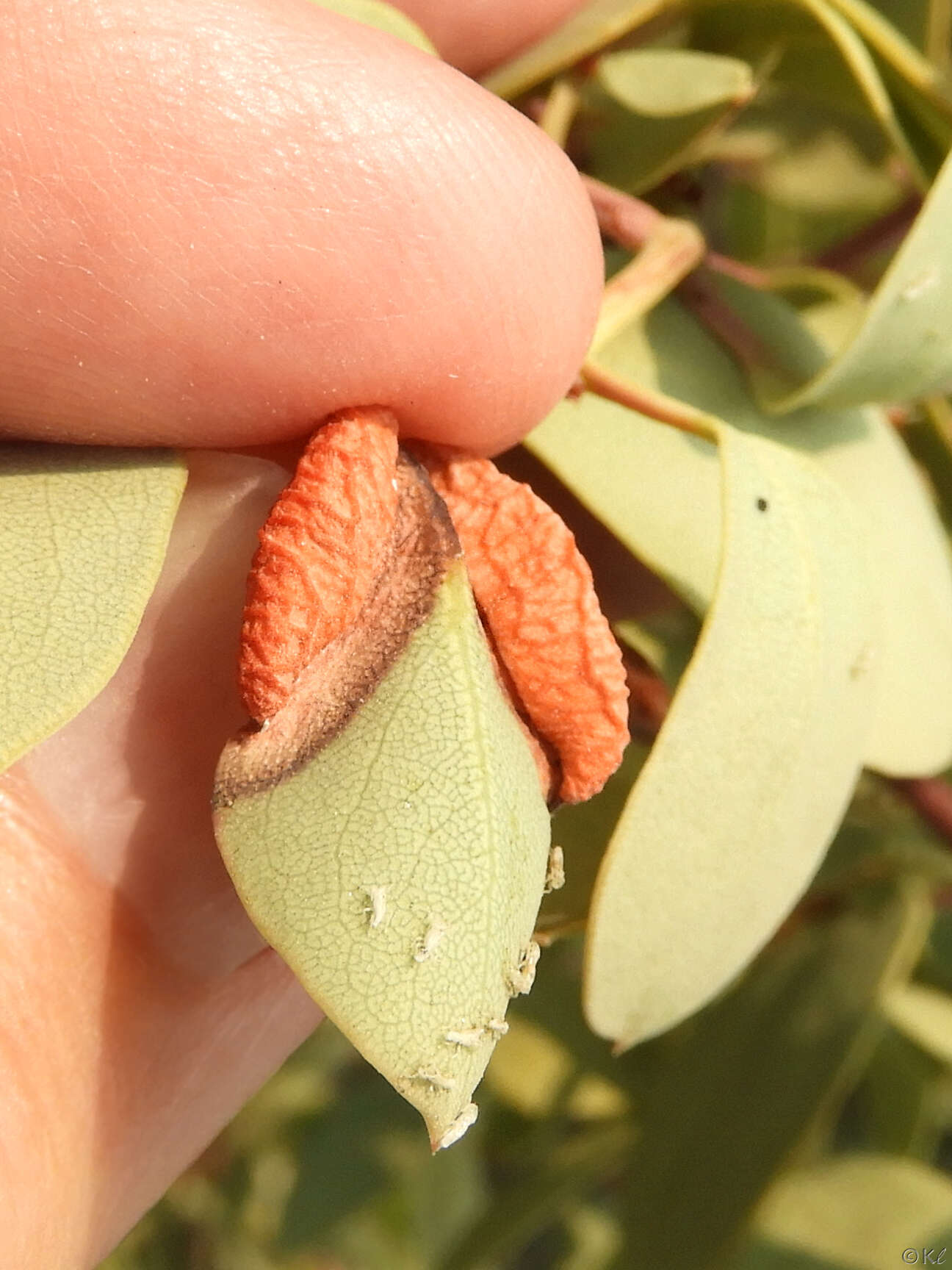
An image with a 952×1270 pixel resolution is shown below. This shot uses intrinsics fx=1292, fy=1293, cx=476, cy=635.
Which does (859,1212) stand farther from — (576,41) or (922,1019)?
(576,41)

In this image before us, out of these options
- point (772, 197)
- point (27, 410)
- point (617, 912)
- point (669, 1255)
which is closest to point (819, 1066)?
point (669, 1255)

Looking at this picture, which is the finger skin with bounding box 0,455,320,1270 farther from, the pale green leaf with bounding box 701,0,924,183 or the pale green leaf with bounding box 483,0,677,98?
the pale green leaf with bounding box 701,0,924,183

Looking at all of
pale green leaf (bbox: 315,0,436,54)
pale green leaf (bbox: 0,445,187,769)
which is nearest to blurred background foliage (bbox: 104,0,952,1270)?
pale green leaf (bbox: 315,0,436,54)

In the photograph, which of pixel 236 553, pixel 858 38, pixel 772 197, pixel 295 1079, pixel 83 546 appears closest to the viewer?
pixel 83 546

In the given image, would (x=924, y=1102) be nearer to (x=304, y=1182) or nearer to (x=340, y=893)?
(x=304, y=1182)

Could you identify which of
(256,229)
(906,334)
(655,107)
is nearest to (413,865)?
(256,229)

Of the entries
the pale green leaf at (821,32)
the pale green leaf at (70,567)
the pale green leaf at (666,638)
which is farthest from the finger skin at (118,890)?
the pale green leaf at (821,32)
